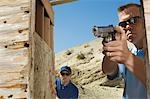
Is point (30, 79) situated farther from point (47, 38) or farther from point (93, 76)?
point (93, 76)

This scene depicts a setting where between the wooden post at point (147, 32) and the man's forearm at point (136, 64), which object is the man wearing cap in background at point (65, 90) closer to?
the man's forearm at point (136, 64)

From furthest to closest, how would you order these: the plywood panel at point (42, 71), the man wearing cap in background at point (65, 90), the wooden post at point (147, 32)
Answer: the man wearing cap in background at point (65, 90), the plywood panel at point (42, 71), the wooden post at point (147, 32)

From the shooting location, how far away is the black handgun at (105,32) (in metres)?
2.38

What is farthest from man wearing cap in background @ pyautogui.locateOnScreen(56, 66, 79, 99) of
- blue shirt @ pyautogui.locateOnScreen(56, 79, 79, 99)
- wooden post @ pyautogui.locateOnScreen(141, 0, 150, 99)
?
wooden post @ pyautogui.locateOnScreen(141, 0, 150, 99)

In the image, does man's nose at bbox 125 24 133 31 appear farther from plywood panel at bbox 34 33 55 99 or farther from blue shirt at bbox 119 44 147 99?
plywood panel at bbox 34 33 55 99

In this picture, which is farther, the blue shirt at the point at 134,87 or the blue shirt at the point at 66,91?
the blue shirt at the point at 66,91

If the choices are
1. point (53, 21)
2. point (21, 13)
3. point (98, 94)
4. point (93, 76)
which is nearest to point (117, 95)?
point (98, 94)

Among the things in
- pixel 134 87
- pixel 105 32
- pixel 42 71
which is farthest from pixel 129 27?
pixel 42 71

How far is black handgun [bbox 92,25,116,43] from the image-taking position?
2.38 m

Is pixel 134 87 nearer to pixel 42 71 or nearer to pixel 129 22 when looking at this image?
pixel 129 22

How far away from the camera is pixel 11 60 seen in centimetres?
239

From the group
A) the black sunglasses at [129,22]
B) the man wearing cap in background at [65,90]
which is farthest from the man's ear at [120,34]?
the man wearing cap in background at [65,90]

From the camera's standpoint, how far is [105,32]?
8.22ft

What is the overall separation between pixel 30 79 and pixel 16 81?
0.37 feet
